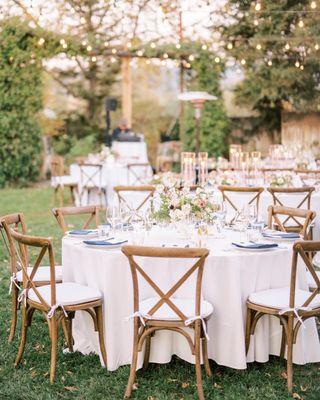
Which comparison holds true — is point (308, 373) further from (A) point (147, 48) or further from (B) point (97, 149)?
(B) point (97, 149)

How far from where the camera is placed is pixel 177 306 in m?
3.61

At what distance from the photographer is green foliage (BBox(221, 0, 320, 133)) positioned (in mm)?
15117

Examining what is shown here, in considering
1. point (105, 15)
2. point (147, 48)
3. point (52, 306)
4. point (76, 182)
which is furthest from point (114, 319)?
point (105, 15)

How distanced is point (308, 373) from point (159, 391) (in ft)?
3.36

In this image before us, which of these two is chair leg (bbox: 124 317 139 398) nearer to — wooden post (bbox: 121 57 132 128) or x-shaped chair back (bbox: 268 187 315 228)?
x-shaped chair back (bbox: 268 187 315 228)

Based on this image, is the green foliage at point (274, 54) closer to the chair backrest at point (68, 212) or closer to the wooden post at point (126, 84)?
the wooden post at point (126, 84)

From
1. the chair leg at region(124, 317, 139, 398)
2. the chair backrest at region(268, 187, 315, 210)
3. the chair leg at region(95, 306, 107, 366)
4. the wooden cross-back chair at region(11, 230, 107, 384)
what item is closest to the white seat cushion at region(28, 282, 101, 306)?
the wooden cross-back chair at region(11, 230, 107, 384)

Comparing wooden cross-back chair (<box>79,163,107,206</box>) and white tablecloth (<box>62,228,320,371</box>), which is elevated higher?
wooden cross-back chair (<box>79,163,107,206</box>)

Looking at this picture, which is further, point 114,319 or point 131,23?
point 131,23

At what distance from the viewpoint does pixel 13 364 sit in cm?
407

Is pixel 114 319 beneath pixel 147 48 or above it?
beneath

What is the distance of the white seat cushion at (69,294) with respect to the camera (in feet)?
12.3

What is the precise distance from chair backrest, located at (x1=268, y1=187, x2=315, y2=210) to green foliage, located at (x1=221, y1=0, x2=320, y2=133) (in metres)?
8.50

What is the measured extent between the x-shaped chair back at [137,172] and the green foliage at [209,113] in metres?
4.36
